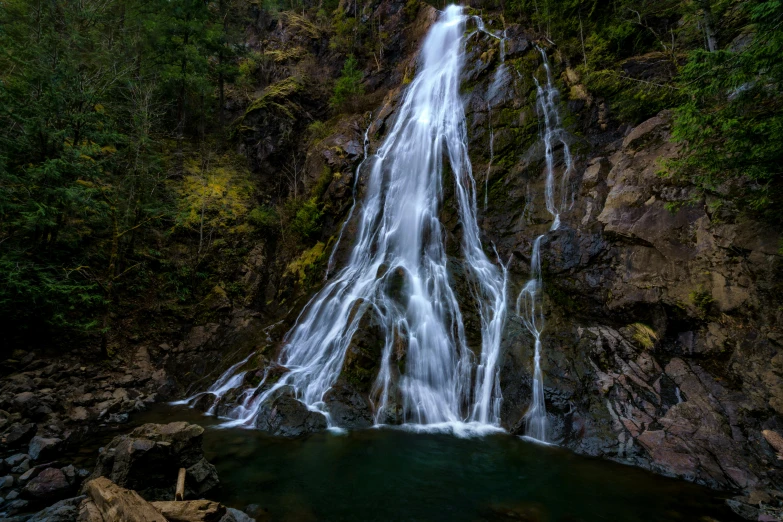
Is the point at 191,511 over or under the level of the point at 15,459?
over

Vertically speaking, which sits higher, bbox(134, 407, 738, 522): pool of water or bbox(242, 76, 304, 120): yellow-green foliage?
bbox(242, 76, 304, 120): yellow-green foliage

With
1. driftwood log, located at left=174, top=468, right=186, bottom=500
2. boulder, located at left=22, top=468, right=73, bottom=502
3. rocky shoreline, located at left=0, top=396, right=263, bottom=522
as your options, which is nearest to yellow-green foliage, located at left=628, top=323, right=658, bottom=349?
rocky shoreline, located at left=0, top=396, right=263, bottom=522

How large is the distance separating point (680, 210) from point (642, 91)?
4005 mm

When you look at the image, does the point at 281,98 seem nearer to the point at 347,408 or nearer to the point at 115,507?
the point at 347,408

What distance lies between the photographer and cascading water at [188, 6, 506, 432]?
9156 millimetres

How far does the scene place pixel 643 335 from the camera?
8.35 m

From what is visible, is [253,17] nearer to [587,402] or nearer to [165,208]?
[165,208]

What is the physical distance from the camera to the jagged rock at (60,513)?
4211 mm

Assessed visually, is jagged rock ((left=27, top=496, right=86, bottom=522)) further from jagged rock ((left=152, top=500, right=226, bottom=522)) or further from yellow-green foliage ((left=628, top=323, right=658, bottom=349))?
yellow-green foliage ((left=628, top=323, right=658, bottom=349))

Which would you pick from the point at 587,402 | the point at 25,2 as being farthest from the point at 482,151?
the point at 25,2

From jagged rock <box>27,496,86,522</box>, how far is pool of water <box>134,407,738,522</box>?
1730 millimetres

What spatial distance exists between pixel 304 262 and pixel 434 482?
10.4 meters

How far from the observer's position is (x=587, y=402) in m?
7.88

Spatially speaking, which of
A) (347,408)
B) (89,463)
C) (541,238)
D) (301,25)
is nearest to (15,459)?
(89,463)
